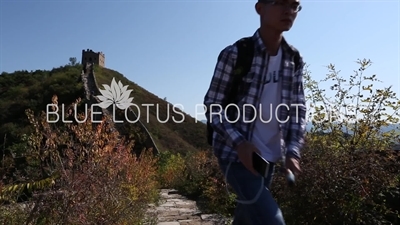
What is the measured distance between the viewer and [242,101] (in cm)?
160

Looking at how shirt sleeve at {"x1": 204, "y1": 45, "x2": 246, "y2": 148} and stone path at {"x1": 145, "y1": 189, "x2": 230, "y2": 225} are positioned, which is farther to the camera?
stone path at {"x1": 145, "y1": 189, "x2": 230, "y2": 225}

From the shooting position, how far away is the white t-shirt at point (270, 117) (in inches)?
63.5

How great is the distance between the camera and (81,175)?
133 inches

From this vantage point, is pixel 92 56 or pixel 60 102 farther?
pixel 92 56

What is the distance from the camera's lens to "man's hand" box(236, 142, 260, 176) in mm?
1424

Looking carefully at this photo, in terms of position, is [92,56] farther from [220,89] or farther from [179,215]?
[220,89]

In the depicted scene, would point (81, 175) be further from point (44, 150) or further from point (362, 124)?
point (362, 124)

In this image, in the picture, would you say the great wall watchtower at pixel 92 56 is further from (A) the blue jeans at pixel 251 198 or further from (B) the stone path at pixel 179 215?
(A) the blue jeans at pixel 251 198

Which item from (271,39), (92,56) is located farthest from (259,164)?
(92,56)

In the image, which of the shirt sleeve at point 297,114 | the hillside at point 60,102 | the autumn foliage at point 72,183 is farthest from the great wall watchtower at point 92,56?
the shirt sleeve at point 297,114

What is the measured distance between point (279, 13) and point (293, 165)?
1.85ft

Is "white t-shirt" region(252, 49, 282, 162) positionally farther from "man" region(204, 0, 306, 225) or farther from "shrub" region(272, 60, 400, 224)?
"shrub" region(272, 60, 400, 224)

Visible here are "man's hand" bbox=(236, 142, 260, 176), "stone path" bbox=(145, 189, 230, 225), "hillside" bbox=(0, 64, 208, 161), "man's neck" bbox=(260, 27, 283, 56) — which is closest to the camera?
"man's hand" bbox=(236, 142, 260, 176)

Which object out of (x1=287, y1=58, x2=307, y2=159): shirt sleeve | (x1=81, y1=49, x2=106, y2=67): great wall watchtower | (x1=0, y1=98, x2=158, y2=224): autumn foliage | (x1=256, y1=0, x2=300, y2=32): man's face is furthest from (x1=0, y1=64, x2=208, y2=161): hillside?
(x1=256, y1=0, x2=300, y2=32): man's face
